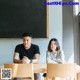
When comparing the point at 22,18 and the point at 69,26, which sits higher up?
the point at 22,18

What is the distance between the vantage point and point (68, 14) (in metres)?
7.32

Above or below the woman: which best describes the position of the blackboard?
above

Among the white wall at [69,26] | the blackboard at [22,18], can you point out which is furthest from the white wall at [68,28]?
the blackboard at [22,18]

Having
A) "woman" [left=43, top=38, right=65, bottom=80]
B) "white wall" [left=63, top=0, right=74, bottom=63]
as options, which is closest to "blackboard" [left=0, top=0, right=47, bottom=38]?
"woman" [left=43, top=38, right=65, bottom=80]

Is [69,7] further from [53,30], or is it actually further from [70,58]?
[53,30]

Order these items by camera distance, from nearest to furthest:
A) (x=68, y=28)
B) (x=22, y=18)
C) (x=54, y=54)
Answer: (x=54, y=54), (x=22, y=18), (x=68, y=28)

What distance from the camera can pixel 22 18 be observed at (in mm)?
5027

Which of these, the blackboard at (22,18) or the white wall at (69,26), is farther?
the white wall at (69,26)

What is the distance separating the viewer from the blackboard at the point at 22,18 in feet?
16.2

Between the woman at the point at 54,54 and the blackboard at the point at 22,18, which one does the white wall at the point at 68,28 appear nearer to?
the blackboard at the point at 22,18

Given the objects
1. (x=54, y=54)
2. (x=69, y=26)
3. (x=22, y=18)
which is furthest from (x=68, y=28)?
(x=54, y=54)

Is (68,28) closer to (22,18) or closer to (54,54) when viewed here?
(22,18)

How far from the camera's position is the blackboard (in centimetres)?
495

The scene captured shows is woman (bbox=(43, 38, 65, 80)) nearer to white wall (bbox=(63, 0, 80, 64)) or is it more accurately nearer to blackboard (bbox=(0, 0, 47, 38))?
blackboard (bbox=(0, 0, 47, 38))
